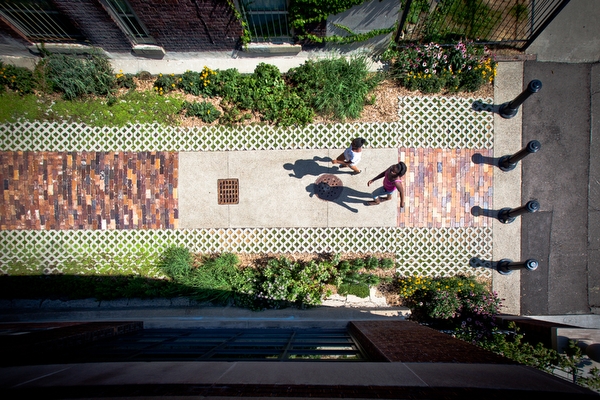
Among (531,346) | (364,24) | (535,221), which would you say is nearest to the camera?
(531,346)

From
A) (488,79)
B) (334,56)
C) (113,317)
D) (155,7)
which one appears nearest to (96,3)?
(155,7)

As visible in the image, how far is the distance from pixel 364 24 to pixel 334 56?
97 centimetres

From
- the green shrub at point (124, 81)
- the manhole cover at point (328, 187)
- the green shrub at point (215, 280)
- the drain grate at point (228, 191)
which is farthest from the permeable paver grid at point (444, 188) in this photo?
the green shrub at point (124, 81)

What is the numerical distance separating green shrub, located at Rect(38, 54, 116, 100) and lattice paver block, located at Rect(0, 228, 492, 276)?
344cm

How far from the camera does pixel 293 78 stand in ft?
23.7

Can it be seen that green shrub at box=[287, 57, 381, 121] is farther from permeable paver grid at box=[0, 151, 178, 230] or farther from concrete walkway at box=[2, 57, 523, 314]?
permeable paver grid at box=[0, 151, 178, 230]

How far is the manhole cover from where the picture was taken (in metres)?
7.08

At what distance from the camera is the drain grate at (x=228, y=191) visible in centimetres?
716

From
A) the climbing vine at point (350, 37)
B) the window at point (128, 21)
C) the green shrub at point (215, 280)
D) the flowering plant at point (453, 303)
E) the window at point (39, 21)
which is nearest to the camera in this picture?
the window at point (128, 21)

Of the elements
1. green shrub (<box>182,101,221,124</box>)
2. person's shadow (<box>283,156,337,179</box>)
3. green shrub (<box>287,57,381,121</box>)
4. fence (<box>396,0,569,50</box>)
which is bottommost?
person's shadow (<box>283,156,337,179</box>)

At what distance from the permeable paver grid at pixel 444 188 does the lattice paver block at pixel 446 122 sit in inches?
8.8

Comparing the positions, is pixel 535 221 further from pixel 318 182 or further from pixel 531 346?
pixel 318 182

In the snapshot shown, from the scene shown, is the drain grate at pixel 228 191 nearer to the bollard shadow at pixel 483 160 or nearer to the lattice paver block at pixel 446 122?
the lattice paver block at pixel 446 122

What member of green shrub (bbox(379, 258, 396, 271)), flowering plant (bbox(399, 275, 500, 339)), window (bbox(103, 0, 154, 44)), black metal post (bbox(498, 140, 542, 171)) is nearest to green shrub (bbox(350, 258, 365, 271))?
green shrub (bbox(379, 258, 396, 271))
